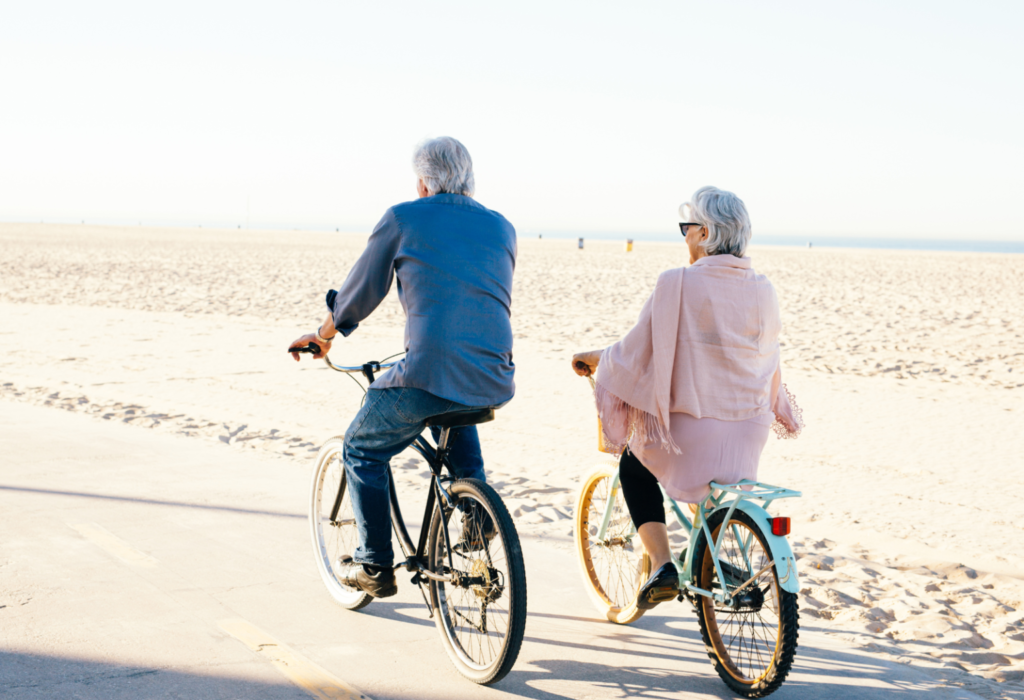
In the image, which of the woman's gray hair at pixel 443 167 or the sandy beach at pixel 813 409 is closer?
the woman's gray hair at pixel 443 167

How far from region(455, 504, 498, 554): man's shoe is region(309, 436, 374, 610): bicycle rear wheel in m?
0.76

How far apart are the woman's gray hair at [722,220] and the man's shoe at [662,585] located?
120cm

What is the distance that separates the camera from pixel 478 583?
3482mm

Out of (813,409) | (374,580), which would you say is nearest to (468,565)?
(374,580)

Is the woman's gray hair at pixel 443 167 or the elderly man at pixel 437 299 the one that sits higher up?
the woman's gray hair at pixel 443 167

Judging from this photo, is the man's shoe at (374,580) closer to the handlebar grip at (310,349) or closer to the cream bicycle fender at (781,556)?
the handlebar grip at (310,349)

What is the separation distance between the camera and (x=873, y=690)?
351 centimetres

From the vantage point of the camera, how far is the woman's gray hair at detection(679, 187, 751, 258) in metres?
3.34

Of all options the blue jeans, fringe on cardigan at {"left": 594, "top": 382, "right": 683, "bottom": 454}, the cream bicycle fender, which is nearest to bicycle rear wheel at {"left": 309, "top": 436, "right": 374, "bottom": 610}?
the blue jeans

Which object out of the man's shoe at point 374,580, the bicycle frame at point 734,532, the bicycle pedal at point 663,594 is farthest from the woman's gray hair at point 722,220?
the man's shoe at point 374,580

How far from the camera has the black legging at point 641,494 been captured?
372 centimetres

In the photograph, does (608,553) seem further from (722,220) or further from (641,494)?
(722,220)

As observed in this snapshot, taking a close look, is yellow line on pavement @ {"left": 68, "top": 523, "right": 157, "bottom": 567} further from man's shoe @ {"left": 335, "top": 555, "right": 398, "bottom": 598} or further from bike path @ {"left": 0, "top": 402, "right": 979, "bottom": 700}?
man's shoe @ {"left": 335, "top": 555, "right": 398, "bottom": 598}

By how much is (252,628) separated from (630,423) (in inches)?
68.9
